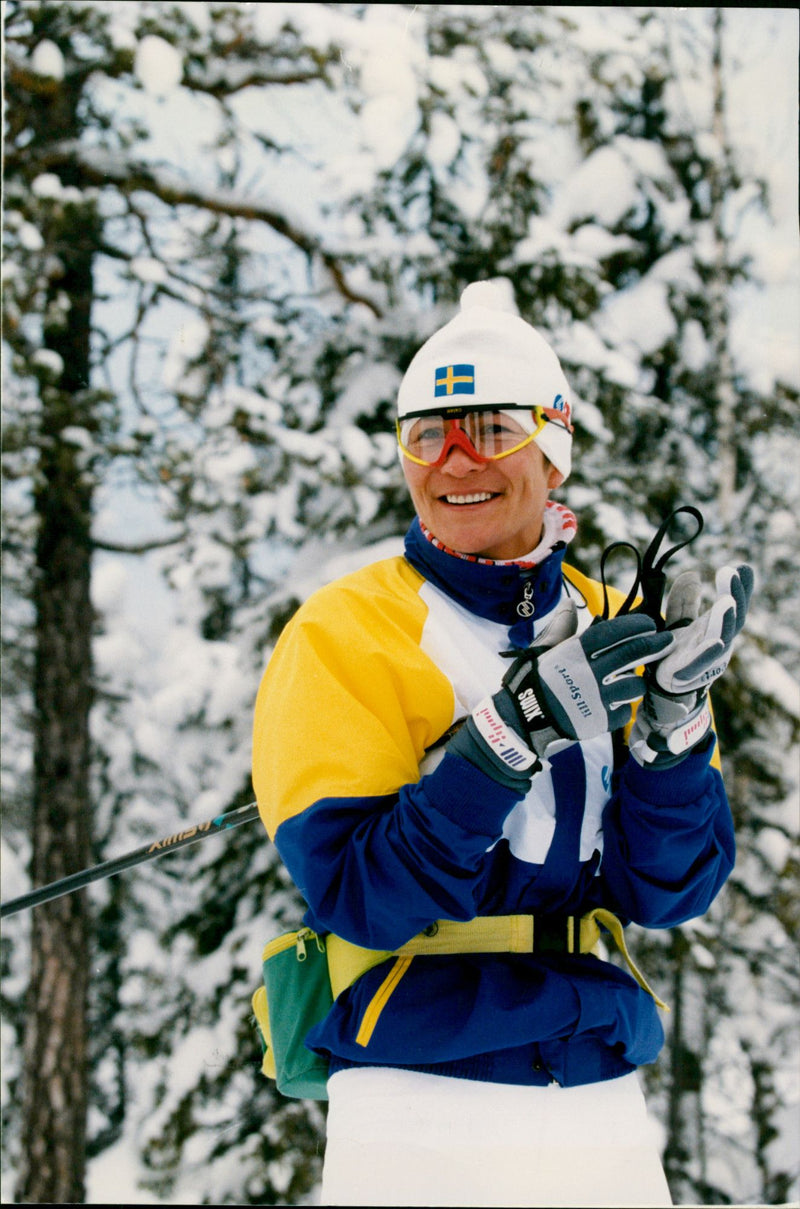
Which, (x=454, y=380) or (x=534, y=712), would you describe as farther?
(x=454, y=380)

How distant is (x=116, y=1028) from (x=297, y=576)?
7.81 ft

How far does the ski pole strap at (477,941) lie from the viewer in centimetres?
172

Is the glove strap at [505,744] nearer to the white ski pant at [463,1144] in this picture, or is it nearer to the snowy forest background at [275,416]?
the white ski pant at [463,1144]

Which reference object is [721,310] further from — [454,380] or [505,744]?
[505,744]

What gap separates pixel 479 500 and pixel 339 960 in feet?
2.73

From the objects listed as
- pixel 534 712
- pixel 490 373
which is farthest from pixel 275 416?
pixel 534 712

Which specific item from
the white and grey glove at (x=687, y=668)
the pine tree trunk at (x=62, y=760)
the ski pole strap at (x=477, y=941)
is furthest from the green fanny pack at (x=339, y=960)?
the pine tree trunk at (x=62, y=760)

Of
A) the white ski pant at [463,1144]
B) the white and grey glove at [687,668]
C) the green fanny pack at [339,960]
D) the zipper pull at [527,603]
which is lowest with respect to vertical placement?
the white ski pant at [463,1144]

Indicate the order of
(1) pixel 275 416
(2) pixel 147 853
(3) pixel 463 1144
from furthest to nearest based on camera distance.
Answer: (1) pixel 275 416, (2) pixel 147 853, (3) pixel 463 1144

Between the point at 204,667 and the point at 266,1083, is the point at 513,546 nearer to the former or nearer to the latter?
the point at 204,667

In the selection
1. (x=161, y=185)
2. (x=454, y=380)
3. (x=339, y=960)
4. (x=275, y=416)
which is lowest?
(x=339, y=960)

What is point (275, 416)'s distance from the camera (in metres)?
5.25

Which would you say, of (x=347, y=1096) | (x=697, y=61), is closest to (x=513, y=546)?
(x=347, y=1096)

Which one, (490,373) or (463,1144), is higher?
(490,373)
